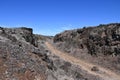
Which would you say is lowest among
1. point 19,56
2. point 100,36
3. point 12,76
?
point 12,76

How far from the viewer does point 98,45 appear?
191ft

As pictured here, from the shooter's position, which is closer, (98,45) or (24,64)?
(24,64)

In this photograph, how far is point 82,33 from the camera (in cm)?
6856

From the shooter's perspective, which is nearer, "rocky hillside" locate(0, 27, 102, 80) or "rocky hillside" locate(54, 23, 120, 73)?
"rocky hillside" locate(0, 27, 102, 80)

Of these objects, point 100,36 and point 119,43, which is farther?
point 100,36

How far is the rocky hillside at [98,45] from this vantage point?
167 ft

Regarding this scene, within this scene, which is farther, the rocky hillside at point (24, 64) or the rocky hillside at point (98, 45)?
the rocky hillside at point (98, 45)

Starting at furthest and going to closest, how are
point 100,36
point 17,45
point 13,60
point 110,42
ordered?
point 100,36 → point 110,42 → point 17,45 → point 13,60

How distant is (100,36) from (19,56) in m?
35.6

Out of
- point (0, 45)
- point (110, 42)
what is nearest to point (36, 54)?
point (0, 45)

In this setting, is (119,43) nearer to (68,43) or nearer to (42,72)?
(68,43)

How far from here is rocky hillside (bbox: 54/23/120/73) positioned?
167 ft

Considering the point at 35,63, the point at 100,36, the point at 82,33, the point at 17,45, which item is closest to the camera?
the point at 35,63

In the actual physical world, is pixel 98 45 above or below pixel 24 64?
above
